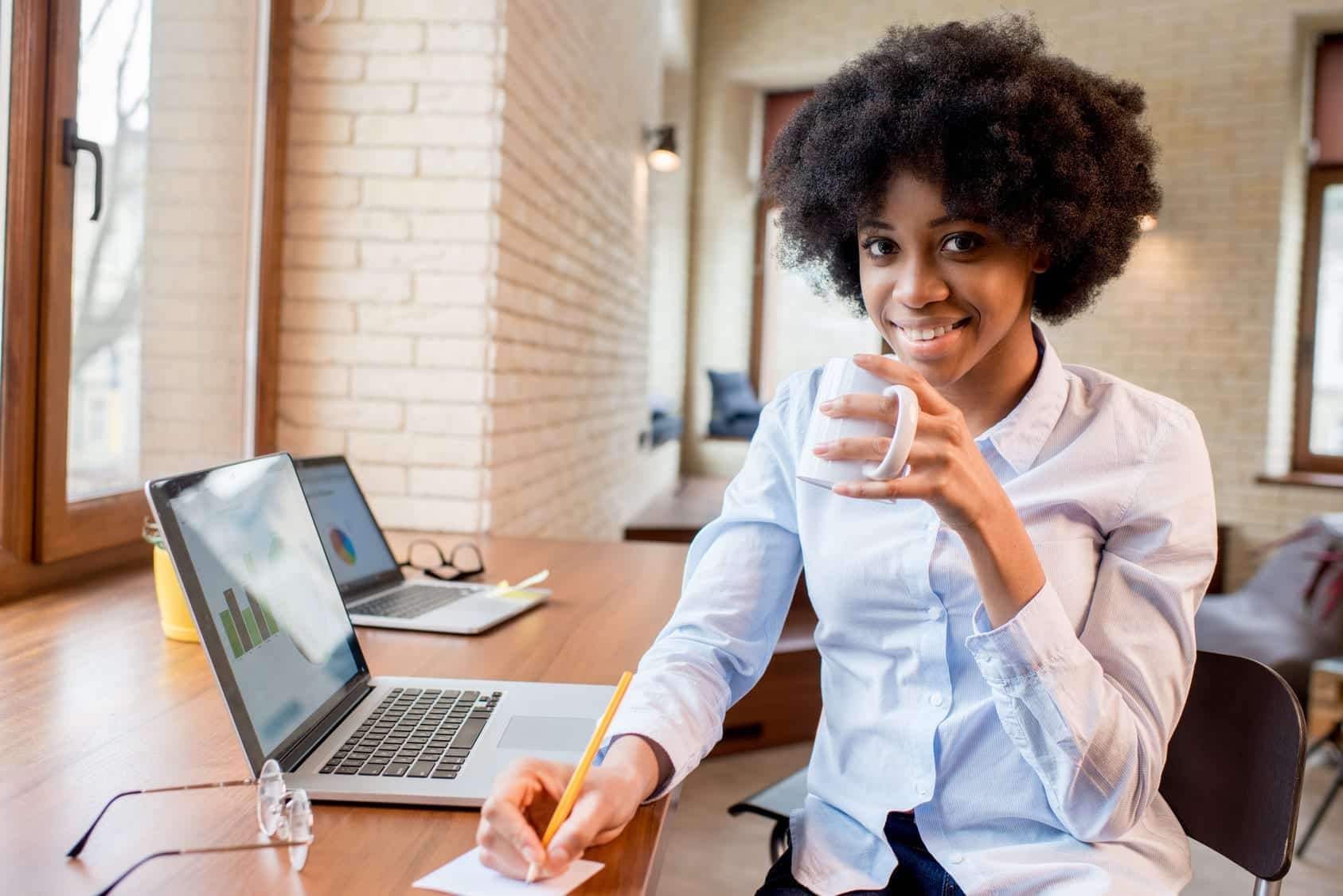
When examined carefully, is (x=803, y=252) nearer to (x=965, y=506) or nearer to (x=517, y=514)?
(x=965, y=506)

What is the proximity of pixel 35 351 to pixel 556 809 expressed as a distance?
51.4 inches

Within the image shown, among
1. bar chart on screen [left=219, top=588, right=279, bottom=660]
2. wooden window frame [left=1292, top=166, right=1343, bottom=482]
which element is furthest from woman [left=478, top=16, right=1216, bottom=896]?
wooden window frame [left=1292, top=166, right=1343, bottom=482]

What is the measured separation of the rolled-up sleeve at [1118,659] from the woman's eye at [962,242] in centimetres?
28

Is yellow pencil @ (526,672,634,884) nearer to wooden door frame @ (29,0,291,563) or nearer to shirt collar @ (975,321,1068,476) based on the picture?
shirt collar @ (975,321,1068,476)

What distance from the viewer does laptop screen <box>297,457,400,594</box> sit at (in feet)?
5.51

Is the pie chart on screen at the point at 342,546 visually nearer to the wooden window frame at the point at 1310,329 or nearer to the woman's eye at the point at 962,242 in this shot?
the woman's eye at the point at 962,242

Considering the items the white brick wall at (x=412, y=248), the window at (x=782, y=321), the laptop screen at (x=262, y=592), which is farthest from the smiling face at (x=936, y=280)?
the window at (x=782, y=321)

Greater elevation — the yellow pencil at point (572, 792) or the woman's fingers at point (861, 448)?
the woman's fingers at point (861, 448)

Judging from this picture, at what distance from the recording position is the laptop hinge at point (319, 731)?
928 mm

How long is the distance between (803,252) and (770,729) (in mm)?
2396

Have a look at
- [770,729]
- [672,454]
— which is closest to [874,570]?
[770,729]

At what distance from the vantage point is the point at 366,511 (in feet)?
6.01

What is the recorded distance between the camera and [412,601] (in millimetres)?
1688

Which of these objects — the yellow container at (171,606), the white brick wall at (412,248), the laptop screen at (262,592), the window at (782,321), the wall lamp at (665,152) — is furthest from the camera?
the window at (782,321)
